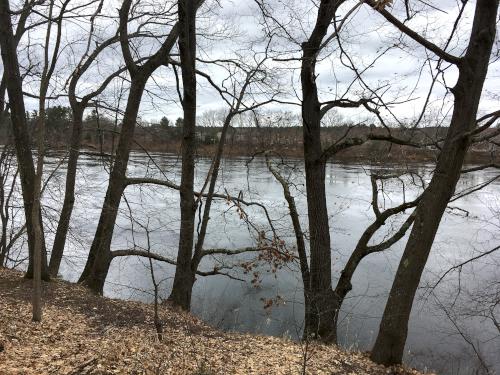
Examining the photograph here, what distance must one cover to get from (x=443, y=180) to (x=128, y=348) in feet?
14.5

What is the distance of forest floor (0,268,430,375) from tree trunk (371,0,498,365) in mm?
470

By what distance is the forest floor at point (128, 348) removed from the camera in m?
4.96

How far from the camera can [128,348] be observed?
18.4 feet

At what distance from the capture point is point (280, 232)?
14.3 metres

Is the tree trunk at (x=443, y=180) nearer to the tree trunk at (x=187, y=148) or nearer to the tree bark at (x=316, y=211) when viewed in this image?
the tree bark at (x=316, y=211)

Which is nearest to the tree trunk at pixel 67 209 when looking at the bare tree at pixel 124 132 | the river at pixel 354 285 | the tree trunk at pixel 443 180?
the river at pixel 354 285

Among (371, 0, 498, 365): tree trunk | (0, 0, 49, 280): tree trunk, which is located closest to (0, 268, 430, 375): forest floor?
(371, 0, 498, 365): tree trunk

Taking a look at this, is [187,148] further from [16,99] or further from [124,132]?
[16,99]

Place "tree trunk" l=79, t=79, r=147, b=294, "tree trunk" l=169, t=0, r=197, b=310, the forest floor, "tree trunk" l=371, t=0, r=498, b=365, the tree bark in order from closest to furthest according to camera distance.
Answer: the forest floor
"tree trunk" l=371, t=0, r=498, b=365
the tree bark
"tree trunk" l=169, t=0, r=197, b=310
"tree trunk" l=79, t=79, r=147, b=294

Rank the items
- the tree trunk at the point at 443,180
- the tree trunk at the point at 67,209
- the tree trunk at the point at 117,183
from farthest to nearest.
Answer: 1. the tree trunk at the point at 67,209
2. the tree trunk at the point at 117,183
3. the tree trunk at the point at 443,180

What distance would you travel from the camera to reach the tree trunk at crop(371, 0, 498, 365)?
6.08 meters

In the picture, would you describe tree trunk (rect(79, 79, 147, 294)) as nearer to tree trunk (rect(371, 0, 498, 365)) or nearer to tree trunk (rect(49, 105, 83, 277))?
tree trunk (rect(49, 105, 83, 277))

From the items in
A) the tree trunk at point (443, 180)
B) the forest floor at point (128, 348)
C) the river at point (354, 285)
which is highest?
the tree trunk at point (443, 180)

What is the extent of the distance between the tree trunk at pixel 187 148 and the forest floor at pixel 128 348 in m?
2.77
